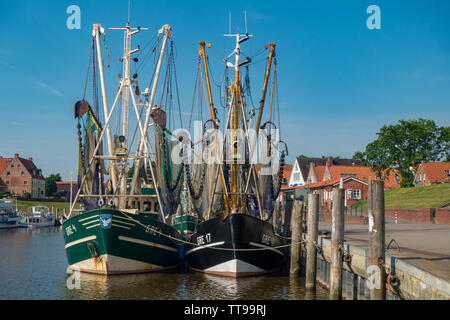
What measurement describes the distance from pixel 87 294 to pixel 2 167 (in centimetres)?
11450

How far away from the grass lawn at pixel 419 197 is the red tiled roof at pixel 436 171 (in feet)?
32.3

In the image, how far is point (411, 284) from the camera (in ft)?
37.8

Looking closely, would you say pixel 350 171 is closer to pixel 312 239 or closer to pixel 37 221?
pixel 37 221

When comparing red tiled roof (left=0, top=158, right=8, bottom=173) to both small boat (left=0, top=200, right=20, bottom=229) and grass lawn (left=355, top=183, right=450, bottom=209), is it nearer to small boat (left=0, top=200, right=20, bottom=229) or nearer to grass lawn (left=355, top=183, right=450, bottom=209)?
small boat (left=0, top=200, right=20, bottom=229)

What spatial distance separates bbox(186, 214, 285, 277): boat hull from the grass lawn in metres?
34.5

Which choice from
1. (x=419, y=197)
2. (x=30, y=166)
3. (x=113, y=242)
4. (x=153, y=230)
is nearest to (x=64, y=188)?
(x=30, y=166)

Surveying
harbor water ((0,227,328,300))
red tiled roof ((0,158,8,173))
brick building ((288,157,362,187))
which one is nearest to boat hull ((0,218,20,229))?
red tiled roof ((0,158,8,173))

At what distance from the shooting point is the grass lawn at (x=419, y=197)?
174 ft

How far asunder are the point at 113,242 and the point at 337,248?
10266mm

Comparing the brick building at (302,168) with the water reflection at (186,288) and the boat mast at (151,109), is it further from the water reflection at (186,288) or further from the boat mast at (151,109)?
the water reflection at (186,288)

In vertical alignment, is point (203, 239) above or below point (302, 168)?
below

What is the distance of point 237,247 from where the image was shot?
69.3 feet
